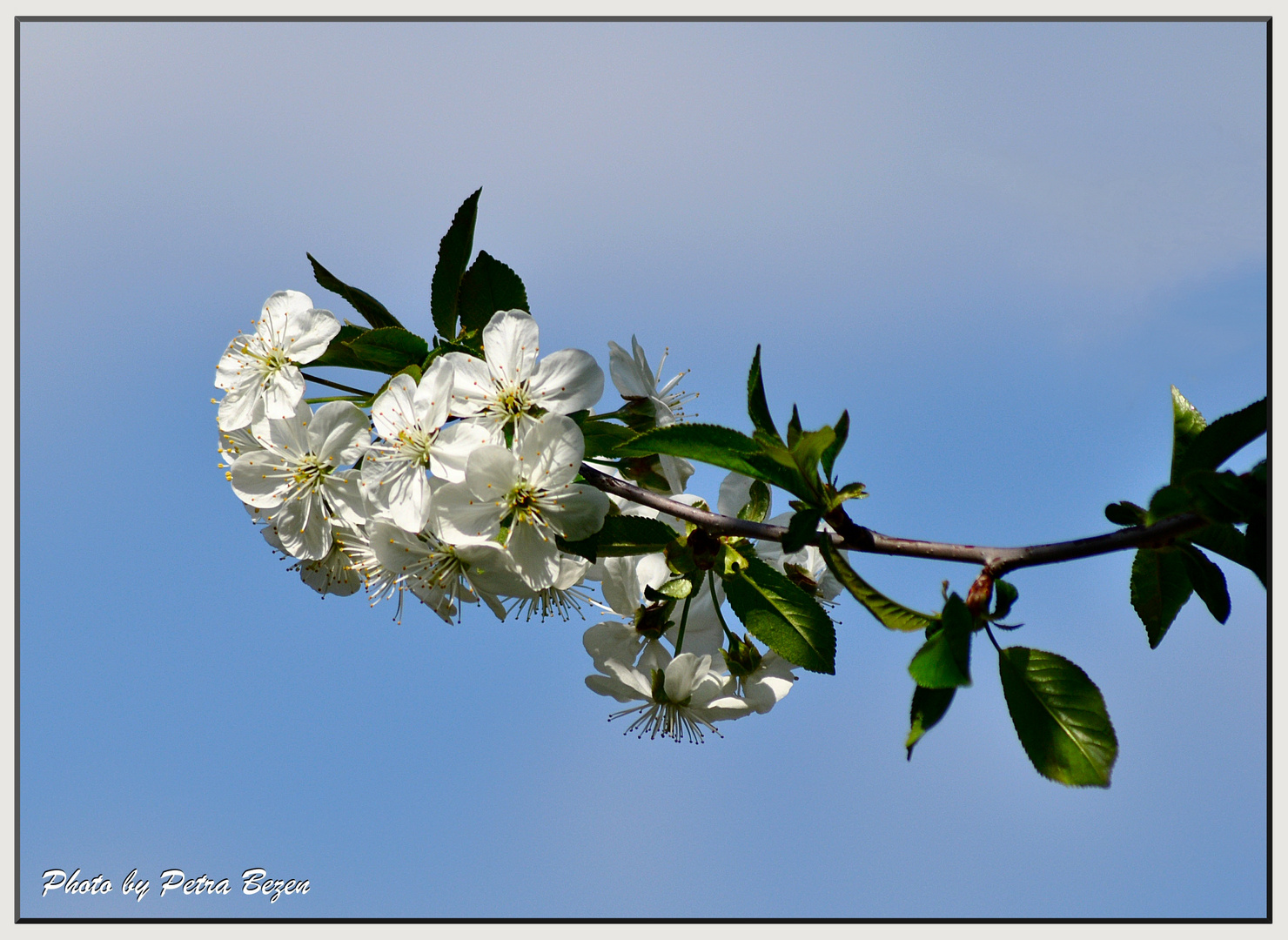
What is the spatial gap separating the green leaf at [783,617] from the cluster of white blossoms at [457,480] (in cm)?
17

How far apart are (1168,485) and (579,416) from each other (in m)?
1.14

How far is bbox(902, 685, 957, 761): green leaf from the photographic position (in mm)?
1584

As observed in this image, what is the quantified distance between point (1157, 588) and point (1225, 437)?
54 centimetres

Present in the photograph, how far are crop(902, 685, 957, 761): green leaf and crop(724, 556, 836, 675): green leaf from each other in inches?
14.0

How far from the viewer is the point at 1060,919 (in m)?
2.54

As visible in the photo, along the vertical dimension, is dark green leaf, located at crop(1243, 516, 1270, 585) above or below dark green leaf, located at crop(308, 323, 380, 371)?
below

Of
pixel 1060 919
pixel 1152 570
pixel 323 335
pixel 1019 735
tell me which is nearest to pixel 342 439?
pixel 323 335

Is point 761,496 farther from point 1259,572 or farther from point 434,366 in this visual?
point 1259,572

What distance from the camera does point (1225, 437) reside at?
155 centimetres

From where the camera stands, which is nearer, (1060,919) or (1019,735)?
(1019,735)

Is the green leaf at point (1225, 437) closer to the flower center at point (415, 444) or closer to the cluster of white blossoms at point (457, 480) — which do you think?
the cluster of white blossoms at point (457, 480)

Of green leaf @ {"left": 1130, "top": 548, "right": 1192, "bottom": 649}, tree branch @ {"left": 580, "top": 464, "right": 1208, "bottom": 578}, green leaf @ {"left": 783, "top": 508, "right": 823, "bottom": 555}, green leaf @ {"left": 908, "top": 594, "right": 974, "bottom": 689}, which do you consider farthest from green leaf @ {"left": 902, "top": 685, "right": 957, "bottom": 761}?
green leaf @ {"left": 1130, "top": 548, "right": 1192, "bottom": 649}

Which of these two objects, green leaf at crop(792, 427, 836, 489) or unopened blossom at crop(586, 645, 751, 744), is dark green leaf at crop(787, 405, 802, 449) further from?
unopened blossom at crop(586, 645, 751, 744)

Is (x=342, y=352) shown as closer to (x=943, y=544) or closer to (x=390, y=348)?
(x=390, y=348)
